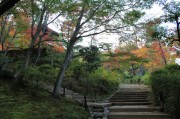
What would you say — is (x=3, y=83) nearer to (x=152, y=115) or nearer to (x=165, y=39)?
(x=152, y=115)

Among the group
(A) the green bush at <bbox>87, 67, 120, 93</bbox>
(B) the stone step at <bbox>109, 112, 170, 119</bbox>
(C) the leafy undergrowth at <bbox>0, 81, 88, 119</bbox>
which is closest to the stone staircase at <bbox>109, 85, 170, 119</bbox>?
(B) the stone step at <bbox>109, 112, 170, 119</bbox>

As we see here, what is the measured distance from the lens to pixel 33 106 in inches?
336

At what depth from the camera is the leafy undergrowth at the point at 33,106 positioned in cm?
753

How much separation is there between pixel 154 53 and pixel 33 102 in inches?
740

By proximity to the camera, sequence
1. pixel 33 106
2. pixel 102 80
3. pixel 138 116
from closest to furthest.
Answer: pixel 33 106, pixel 138 116, pixel 102 80

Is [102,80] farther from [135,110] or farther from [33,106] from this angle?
[33,106]

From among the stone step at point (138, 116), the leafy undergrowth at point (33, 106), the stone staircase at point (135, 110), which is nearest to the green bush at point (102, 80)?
the stone staircase at point (135, 110)

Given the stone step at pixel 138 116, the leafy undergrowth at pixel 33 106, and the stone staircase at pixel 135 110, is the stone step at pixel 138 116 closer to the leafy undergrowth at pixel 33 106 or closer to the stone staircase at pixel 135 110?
the stone staircase at pixel 135 110

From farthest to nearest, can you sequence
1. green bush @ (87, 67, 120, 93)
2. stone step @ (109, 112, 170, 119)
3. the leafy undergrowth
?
green bush @ (87, 67, 120, 93)
stone step @ (109, 112, 170, 119)
the leafy undergrowth

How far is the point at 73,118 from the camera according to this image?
7.93 meters

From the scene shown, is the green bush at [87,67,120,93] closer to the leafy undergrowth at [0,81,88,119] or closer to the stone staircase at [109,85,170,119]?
the stone staircase at [109,85,170,119]

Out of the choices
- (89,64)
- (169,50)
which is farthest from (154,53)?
(89,64)

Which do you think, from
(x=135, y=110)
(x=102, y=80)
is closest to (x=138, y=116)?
(x=135, y=110)

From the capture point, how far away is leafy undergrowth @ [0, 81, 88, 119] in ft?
24.7
